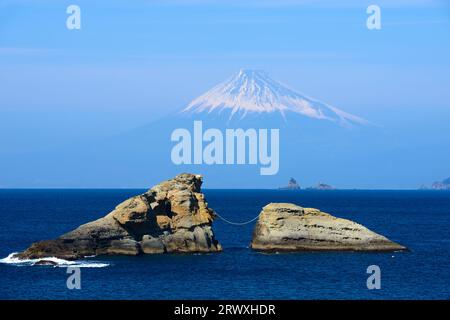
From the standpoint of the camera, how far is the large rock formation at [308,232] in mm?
89312

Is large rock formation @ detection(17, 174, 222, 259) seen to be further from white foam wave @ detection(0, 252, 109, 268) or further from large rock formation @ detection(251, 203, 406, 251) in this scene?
large rock formation @ detection(251, 203, 406, 251)

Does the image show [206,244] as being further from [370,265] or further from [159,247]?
[370,265]

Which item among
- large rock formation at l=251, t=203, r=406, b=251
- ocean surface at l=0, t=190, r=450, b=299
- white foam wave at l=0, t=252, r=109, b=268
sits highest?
large rock formation at l=251, t=203, r=406, b=251

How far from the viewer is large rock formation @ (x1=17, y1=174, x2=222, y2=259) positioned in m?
83.2

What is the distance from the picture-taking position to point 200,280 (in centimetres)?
7081

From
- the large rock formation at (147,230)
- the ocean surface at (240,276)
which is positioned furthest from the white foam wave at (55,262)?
the large rock formation at (147,230)

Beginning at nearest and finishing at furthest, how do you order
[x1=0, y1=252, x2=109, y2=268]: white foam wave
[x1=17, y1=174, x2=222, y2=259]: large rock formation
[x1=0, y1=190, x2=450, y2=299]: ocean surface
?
1. [x1=0, y1=190, x2=450, y2=299]: ocean surface
2. [x1=0, y1=252, x2=109, y2=268]: white foam wave
3. [x1=17, y1=174, x2=222, y2=259]: large rock formation

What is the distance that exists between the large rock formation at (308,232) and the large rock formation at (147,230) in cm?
538

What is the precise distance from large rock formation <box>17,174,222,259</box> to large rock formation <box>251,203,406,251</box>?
538 centimetres

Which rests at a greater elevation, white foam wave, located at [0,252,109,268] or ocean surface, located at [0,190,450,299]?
white foam wave, located at [0,252,109,268]

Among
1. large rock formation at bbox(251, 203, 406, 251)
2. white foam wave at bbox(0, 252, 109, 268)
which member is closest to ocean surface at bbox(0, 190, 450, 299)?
white foam wave at bbox(0, 252, 109, 268)

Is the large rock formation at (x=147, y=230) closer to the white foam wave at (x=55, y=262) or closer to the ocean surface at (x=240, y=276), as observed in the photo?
the white foam wave at (x=55, y=262)
